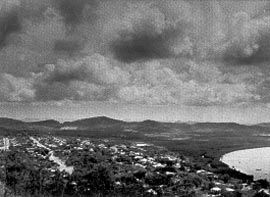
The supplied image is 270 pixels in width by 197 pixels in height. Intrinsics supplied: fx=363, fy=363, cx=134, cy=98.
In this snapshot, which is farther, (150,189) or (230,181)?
(230,181)

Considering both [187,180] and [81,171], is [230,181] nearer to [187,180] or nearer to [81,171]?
[187,180]

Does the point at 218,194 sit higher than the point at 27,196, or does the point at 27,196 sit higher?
the point at 27,196

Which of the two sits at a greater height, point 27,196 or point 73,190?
point 27,196

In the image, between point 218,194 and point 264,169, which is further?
point 264,169

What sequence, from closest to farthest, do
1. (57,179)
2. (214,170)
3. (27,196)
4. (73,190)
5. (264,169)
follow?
(27,196)
(73,190)
(57,179)
(214,170)
(264,169)

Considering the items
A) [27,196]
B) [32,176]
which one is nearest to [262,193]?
[32,176]

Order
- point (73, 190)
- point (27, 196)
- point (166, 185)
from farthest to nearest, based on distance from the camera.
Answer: point (166, 185) < point (73, 190) < point (27, 196)

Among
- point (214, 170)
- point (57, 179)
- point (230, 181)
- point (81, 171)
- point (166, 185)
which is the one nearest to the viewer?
point (57, 179)

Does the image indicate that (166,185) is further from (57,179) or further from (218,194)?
(57,179)

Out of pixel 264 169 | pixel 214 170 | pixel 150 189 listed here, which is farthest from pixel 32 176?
pixel 264 169
